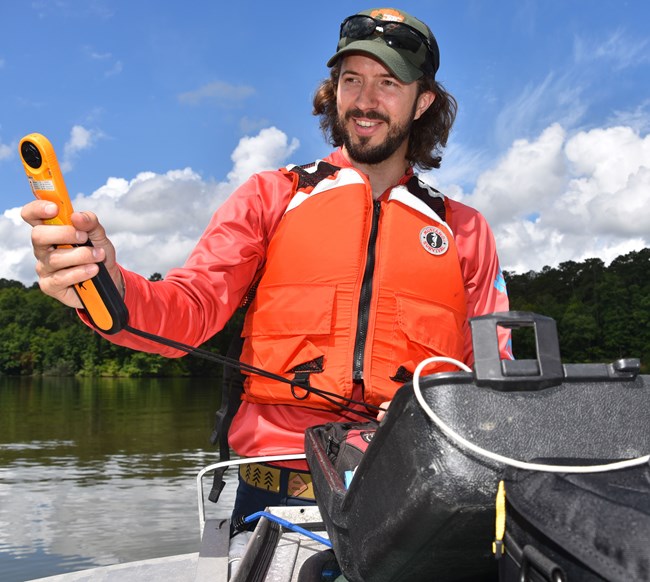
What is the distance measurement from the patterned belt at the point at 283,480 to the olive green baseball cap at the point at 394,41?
65.1 inches

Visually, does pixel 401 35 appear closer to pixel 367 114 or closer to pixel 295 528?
pixel 367 114

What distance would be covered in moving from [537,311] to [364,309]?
103245 millimetres

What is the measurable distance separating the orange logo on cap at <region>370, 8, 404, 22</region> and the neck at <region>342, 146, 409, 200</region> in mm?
568

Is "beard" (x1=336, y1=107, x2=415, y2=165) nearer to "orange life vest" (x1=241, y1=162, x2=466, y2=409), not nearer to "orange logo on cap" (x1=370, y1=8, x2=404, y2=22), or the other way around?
"orange life vest" (x1=241, y1=162, x2=466, y2=409)

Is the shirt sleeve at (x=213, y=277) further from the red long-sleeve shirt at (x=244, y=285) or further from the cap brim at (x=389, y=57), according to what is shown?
the cap brim at (x=389, y=57)

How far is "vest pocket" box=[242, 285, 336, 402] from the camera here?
8.48 ft

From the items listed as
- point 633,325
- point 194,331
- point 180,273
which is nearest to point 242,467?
point 194,331

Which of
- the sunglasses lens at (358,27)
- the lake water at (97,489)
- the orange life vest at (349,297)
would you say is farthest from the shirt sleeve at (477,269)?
the lake water at (97,489)

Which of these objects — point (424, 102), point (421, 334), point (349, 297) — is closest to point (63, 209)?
point (349, 297)

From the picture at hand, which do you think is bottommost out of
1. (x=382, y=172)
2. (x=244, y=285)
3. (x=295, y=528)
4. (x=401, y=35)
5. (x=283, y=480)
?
(x=295, y=528)

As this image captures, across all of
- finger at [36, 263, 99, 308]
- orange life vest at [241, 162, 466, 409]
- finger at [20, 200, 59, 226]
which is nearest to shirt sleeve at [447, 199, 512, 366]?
orange life vest at [241, 162, 466, 409]

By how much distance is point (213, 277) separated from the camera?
2.61 metres

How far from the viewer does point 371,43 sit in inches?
113

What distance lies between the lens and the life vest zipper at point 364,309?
2564mm
